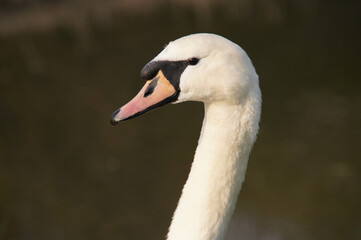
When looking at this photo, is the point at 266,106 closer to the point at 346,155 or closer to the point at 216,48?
the point at 346,155

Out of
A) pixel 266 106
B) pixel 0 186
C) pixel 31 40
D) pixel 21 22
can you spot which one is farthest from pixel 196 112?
pixel 21 22

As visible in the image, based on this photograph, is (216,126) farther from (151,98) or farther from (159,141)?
(159,141)

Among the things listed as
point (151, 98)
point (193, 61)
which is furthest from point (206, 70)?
point (151, 98)

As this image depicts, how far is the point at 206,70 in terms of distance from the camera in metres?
2.31

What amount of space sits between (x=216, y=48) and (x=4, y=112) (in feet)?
35.0

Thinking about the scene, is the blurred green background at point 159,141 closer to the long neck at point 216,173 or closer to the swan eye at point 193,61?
the long neck at point 216,173

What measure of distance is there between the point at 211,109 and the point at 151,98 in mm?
254

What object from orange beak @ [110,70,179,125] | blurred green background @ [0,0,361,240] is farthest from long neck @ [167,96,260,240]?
blurred green background @ [0,0,361,240]

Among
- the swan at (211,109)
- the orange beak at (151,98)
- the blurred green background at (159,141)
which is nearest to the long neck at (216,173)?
the swan at (211,109)

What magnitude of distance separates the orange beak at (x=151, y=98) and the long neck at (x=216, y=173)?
17 centimetres

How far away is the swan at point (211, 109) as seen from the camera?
7.51 ft

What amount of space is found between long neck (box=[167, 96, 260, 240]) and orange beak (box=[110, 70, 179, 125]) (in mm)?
175

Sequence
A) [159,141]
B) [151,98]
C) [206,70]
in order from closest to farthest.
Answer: [206,70], [151,98], [159,141]

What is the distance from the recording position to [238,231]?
667cm
